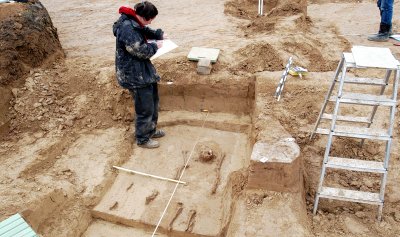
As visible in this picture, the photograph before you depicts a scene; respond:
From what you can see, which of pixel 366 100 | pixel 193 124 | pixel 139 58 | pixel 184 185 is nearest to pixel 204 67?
pixel 193 124

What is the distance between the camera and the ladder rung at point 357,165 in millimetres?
3768

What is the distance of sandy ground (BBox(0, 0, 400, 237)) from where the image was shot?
13.3 ft

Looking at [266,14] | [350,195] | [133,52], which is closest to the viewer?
[350,195]

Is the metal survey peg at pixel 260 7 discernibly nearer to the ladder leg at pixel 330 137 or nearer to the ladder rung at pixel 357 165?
the ladder leg at pixel 330 137

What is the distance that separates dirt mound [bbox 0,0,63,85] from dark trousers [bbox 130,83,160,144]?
94.4 inches

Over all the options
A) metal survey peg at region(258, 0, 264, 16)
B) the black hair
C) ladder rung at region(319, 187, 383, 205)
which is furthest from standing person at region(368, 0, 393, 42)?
the black hair

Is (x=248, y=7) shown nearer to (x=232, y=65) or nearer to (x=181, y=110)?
(x=232, y=65)

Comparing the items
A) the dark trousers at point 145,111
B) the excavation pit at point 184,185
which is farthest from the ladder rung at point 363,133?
the dark trousers at point 145,111

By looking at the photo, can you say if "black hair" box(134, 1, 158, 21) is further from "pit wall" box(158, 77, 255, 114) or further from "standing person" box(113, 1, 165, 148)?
"pit wall" box(158, 77, 255, 114)

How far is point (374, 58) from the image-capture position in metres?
3.85

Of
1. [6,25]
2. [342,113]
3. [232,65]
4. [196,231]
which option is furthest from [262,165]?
[6,25]

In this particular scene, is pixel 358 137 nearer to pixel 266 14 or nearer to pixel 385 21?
pixel 385 21

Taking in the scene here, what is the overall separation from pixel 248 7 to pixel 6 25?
673 cm

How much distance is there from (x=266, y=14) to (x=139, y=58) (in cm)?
552
